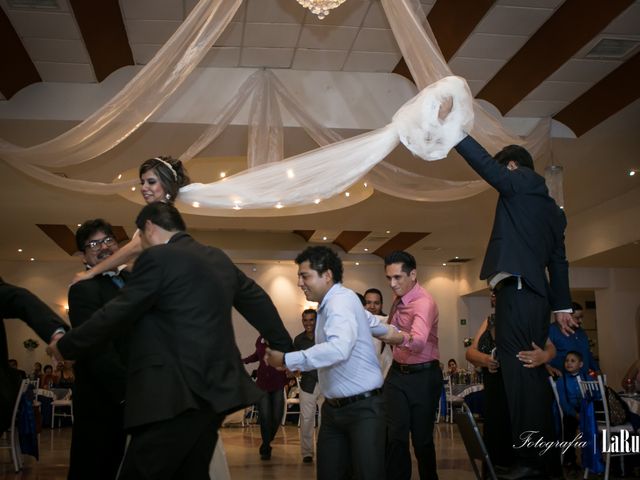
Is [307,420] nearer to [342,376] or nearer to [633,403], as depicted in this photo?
[633,403]

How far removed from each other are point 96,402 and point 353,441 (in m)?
1.19

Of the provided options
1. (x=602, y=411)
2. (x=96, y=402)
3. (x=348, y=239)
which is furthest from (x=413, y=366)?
(x=348, y=239)

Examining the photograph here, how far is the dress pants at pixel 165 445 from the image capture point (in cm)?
251

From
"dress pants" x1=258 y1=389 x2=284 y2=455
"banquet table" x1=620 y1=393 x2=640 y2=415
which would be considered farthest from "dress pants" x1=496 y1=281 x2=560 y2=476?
"dress pants" x1=258 y1=389 x2=284 y2=455

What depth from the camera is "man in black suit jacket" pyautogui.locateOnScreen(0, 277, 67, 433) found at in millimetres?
2953

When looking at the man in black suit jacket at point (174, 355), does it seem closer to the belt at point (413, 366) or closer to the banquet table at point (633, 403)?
the belt at point (413, 366)

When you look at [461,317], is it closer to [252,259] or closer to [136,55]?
[252,259]

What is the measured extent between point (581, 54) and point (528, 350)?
13.5 feet

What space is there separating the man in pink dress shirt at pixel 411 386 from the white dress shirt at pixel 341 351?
3.07ft

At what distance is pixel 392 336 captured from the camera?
12.8 feet

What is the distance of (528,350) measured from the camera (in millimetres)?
3098

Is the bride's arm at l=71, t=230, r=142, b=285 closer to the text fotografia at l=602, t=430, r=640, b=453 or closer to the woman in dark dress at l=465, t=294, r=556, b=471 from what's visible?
the woman in dark dress at l=465, t=294, r=556, b=471

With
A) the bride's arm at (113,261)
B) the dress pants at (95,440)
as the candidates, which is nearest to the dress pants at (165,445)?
the dress pants at (95,440)

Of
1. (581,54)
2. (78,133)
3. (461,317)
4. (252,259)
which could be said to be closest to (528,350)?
(78,133)
